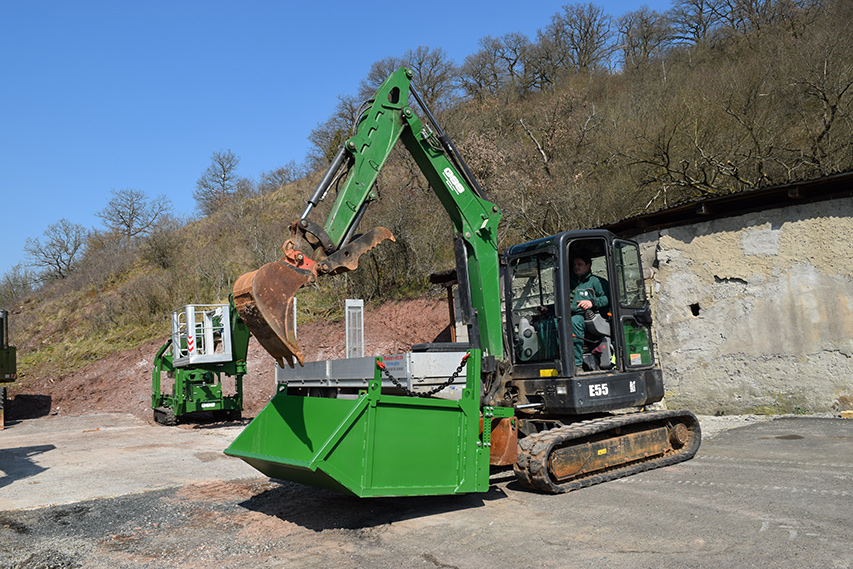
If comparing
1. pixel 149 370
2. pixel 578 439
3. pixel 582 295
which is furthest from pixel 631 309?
pixel 149 370

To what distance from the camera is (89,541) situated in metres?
5.29

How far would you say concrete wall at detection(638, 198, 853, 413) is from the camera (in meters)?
10.2

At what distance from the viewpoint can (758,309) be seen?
10922mm

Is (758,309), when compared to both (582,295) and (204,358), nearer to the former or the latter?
(582,295)

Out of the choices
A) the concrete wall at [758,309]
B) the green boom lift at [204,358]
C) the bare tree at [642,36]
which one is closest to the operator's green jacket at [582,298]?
the concrete wall at [758,309]

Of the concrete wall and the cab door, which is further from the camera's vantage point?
the concrete wall

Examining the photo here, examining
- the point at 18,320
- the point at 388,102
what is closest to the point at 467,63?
the point at 18,320

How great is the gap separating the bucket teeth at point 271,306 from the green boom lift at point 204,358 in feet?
30.4

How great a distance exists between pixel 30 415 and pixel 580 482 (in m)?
18.7

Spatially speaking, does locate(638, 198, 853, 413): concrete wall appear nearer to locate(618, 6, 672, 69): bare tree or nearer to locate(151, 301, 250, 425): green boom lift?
locate(151, 301, 250, 425): green boom lift

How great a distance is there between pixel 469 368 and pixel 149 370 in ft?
60.1

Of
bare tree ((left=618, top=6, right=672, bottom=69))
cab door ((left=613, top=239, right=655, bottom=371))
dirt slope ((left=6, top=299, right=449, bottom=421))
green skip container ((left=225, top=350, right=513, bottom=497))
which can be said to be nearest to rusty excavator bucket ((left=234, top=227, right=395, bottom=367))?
green skip container ((left=225, top=350, right=513, bottom=497))

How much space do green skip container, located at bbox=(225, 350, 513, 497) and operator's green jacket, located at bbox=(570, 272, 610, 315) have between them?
169 cm

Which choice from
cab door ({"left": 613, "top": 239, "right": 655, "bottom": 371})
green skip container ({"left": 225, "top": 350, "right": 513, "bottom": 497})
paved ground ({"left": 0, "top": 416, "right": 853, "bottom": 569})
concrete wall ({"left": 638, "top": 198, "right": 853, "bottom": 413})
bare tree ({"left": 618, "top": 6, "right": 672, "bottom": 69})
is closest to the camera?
paved ground ({"left": 0, "top": 416, "right": 853, "bottom": 569})
